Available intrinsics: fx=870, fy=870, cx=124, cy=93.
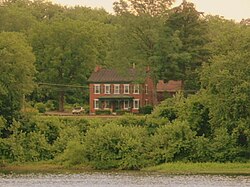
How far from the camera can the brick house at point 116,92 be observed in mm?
112312

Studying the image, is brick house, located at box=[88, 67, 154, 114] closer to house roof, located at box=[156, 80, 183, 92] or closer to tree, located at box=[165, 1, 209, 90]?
house roof, located at box=[156, 80, 183, 92]

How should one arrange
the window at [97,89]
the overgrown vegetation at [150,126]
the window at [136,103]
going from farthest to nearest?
1. the window at [97,89]
2. the window at [136,103]
3. the overgrown vegetation at [150,126]

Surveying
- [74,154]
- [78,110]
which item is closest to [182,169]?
[74,154]

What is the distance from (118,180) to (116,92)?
198 feet

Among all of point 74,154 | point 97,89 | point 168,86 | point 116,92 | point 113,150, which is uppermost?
point 168,86

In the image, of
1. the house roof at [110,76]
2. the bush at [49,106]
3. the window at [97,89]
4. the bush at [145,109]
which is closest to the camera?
the bush at [145,109]

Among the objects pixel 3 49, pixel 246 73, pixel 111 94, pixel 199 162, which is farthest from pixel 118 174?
pixel 111 94

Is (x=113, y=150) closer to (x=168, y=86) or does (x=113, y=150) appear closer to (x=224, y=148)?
(x=224, y=148)

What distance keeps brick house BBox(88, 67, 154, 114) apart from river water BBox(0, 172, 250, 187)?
2064 inches

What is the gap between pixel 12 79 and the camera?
231 ft

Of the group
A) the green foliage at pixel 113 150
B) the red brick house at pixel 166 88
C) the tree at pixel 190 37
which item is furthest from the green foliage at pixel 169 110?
the red brick house at pixel 166 88

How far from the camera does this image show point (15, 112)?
70875 millimetres

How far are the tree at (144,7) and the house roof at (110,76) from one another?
7970 millimetres

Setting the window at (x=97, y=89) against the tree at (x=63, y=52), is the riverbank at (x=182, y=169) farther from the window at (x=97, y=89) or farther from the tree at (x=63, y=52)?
the tree at (x=63, y=52)
